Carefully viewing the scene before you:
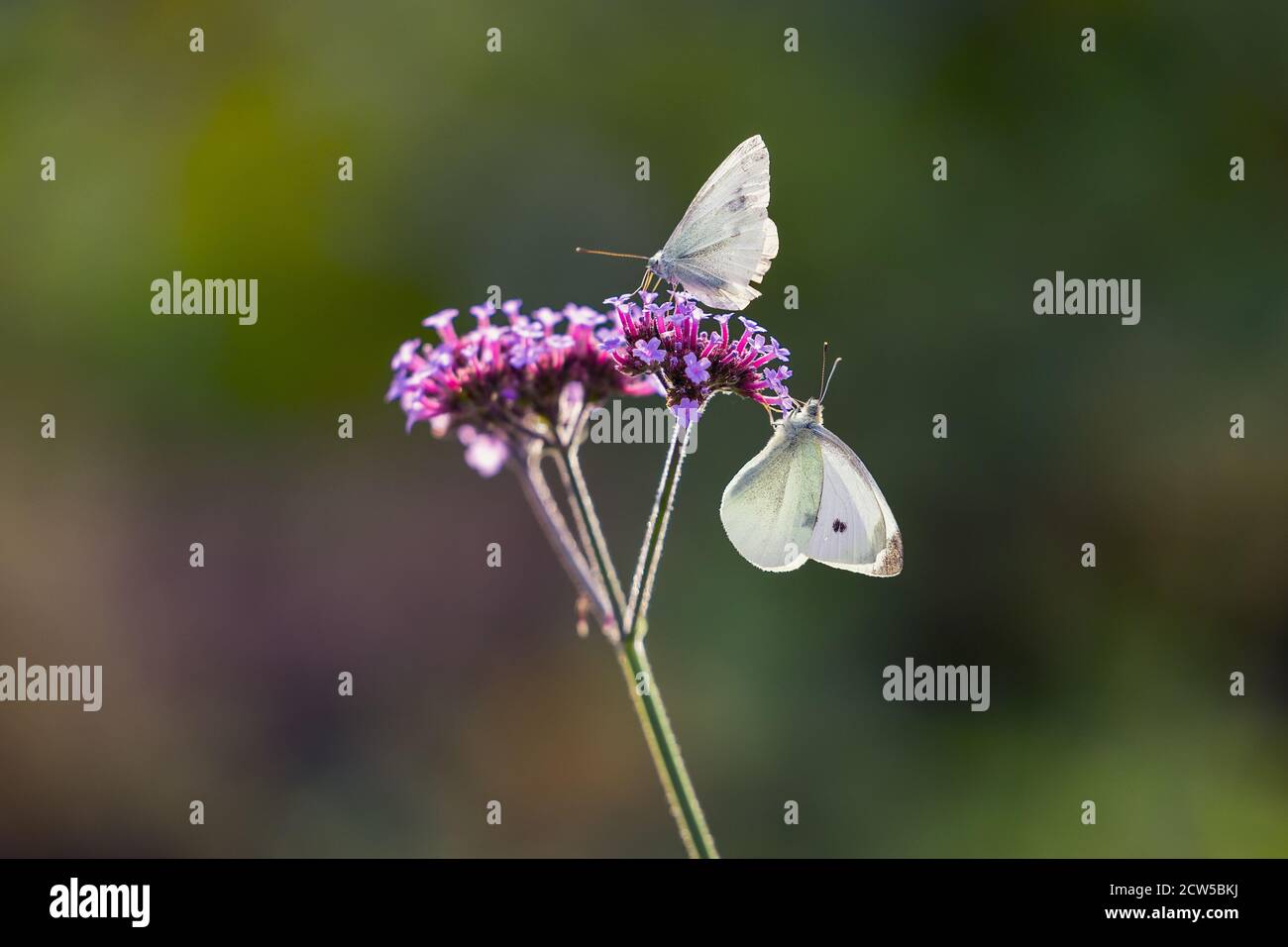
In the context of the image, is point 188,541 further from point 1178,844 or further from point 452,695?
point 1178,844

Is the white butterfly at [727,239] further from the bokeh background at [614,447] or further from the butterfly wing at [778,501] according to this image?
the bokeh background at [614,447]

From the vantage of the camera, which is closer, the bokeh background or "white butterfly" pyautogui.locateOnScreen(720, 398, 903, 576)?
"white butterfly" pyautogui.locateOnScreen(720, 398, 903, 576)

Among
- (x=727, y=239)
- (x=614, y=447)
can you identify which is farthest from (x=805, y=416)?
(x=614, y=447)

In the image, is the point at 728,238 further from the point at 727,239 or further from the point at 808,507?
the point at 808,507

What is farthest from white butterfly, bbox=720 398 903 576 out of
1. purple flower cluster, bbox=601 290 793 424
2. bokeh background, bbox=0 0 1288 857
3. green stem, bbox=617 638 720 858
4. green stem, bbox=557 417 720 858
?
bokeh background, bbox=0 0 1288 857

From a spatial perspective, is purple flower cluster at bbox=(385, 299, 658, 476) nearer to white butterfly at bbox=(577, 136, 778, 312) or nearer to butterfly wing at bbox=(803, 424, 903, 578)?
white butterfly at bbox=(577, 136, 778, 312)

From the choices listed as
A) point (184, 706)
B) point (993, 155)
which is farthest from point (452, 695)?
point (993, 155)
